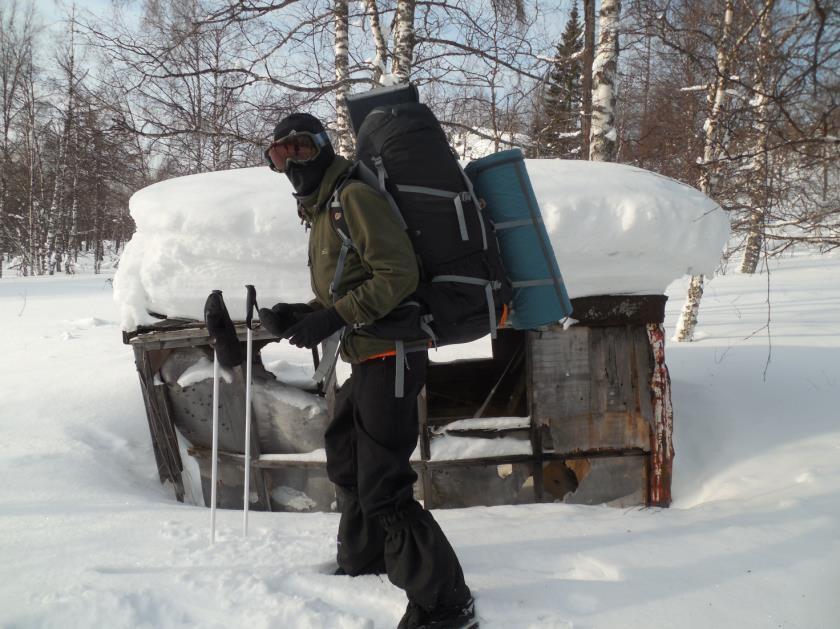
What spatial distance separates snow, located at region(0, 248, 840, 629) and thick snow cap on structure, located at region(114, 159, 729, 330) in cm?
119

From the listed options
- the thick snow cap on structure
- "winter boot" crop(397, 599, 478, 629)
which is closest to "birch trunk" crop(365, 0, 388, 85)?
the thick snow cap on structure

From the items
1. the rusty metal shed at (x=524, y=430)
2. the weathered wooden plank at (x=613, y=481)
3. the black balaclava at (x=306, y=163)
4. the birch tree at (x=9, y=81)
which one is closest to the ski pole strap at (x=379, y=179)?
the black balaclava at (x=306, y=163)

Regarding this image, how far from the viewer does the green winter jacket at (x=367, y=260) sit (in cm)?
183

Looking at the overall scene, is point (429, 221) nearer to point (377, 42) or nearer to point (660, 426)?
point (660, 426)

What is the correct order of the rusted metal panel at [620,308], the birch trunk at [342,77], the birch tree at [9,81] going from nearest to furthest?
the rusted metal panel at [620,308], the birch trunk at [342,77], the birch tree at [9,81]

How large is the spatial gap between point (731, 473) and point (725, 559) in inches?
57.0

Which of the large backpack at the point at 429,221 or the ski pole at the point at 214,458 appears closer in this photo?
the large backpack at the point at 429,221

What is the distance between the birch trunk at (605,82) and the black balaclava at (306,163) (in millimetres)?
4426

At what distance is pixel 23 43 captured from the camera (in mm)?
19531

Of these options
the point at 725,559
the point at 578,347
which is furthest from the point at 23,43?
the point at 725,559

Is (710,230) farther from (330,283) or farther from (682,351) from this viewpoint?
(682,351)

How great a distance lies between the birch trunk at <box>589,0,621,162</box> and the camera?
18.3 feet

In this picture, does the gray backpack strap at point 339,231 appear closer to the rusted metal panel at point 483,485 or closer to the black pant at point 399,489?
the black pant at point 399,489

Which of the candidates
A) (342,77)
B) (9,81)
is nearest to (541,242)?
(342,77)
